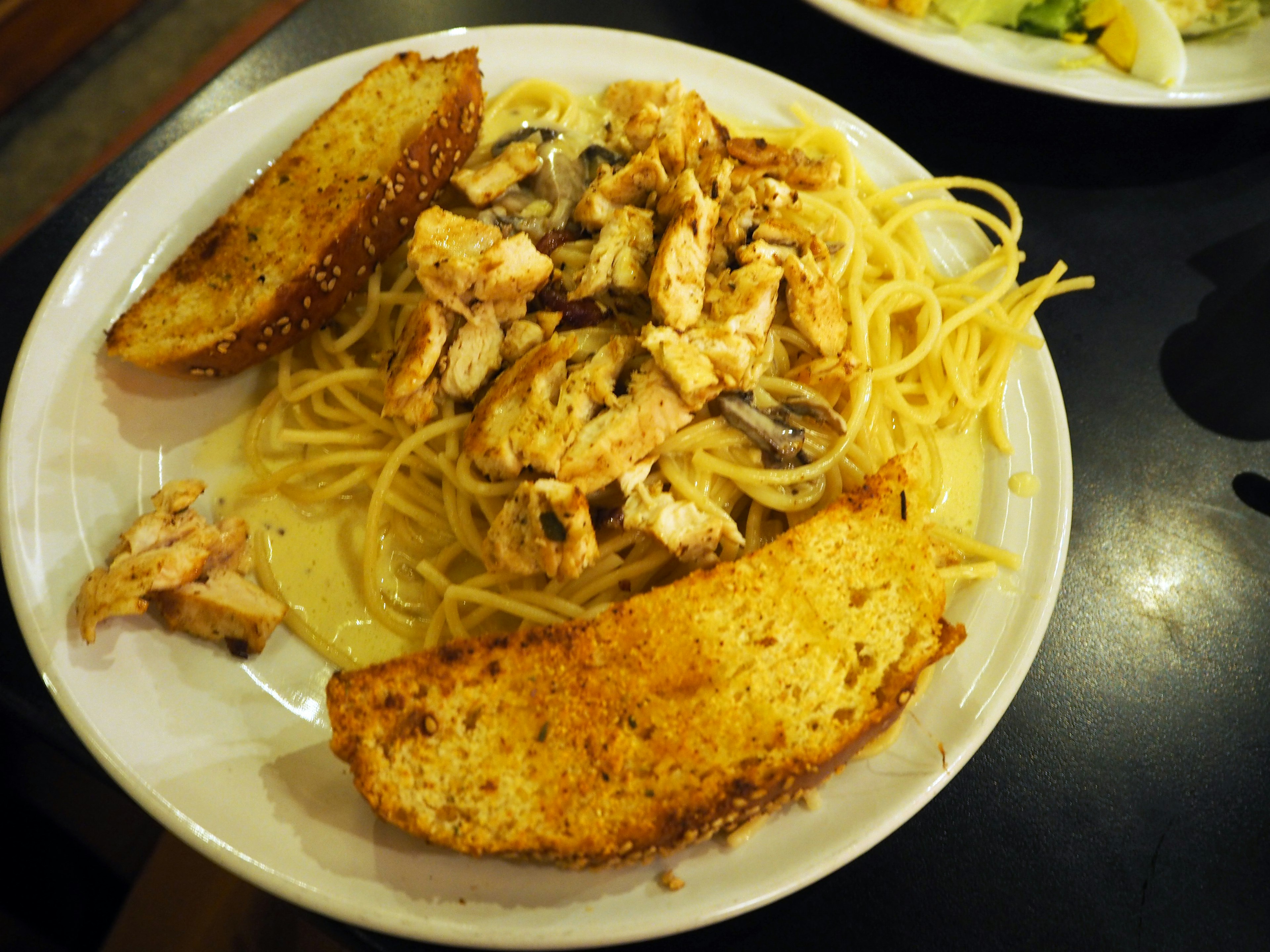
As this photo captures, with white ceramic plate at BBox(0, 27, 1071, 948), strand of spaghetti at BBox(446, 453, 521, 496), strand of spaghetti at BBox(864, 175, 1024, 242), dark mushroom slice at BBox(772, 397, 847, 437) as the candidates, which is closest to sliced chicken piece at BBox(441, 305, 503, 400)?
strand of spaghetti at BBox(446, 453, 521, 496)

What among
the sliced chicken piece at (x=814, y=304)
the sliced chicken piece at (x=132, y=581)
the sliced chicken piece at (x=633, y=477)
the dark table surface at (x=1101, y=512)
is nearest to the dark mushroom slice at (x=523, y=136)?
the sliced chicken piece at (x=814, y=304)

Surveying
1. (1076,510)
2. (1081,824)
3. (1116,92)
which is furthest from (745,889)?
(1116,92)

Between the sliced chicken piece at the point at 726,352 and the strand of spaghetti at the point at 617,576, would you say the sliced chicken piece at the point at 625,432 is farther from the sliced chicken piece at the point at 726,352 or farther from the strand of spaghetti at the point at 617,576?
the strand of spaghetti at the point at 617,576

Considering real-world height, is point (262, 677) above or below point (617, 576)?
above

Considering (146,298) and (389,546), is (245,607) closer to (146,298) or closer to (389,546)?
(389,546)

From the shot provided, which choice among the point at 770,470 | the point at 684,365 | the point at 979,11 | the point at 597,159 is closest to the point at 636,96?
the point at 597,159

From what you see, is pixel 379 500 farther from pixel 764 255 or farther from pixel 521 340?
pixel 764 255
